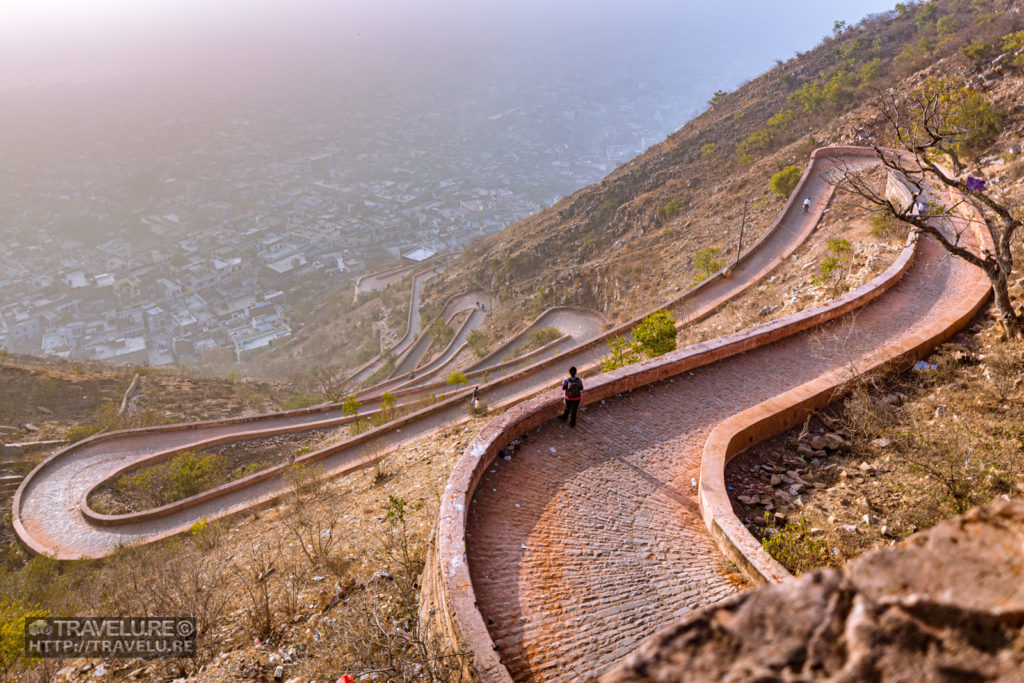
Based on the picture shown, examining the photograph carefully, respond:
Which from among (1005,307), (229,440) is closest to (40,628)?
(229,440)

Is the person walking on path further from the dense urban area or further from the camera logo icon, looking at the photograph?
the dense urban area

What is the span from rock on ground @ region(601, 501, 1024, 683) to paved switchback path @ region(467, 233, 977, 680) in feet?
8.84

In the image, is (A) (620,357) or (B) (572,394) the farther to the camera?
(A) (620,357)

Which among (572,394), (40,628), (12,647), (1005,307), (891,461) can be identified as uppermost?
(572,394)

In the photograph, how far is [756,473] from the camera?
632cm

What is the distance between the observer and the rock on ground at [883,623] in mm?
1608

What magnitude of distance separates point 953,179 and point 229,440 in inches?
819

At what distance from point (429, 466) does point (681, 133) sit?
3367 centimetres

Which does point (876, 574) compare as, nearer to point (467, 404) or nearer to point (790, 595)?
point (790, 595)

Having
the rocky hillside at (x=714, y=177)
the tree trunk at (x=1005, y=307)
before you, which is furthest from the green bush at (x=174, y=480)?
the tree trunk at (x=1005, y=307)

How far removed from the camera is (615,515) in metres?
5.75

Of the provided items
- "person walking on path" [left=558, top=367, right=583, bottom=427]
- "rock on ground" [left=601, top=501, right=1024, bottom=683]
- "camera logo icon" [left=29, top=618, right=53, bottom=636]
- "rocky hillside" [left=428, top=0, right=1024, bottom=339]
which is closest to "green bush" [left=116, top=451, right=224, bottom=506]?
"camera logo icon" [left=29, top=618, right=53, bottom=636]

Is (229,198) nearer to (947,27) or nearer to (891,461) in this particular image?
(947,27)

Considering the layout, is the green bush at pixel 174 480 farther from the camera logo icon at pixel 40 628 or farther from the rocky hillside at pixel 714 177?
the rocky hillside at pixel 714 177
